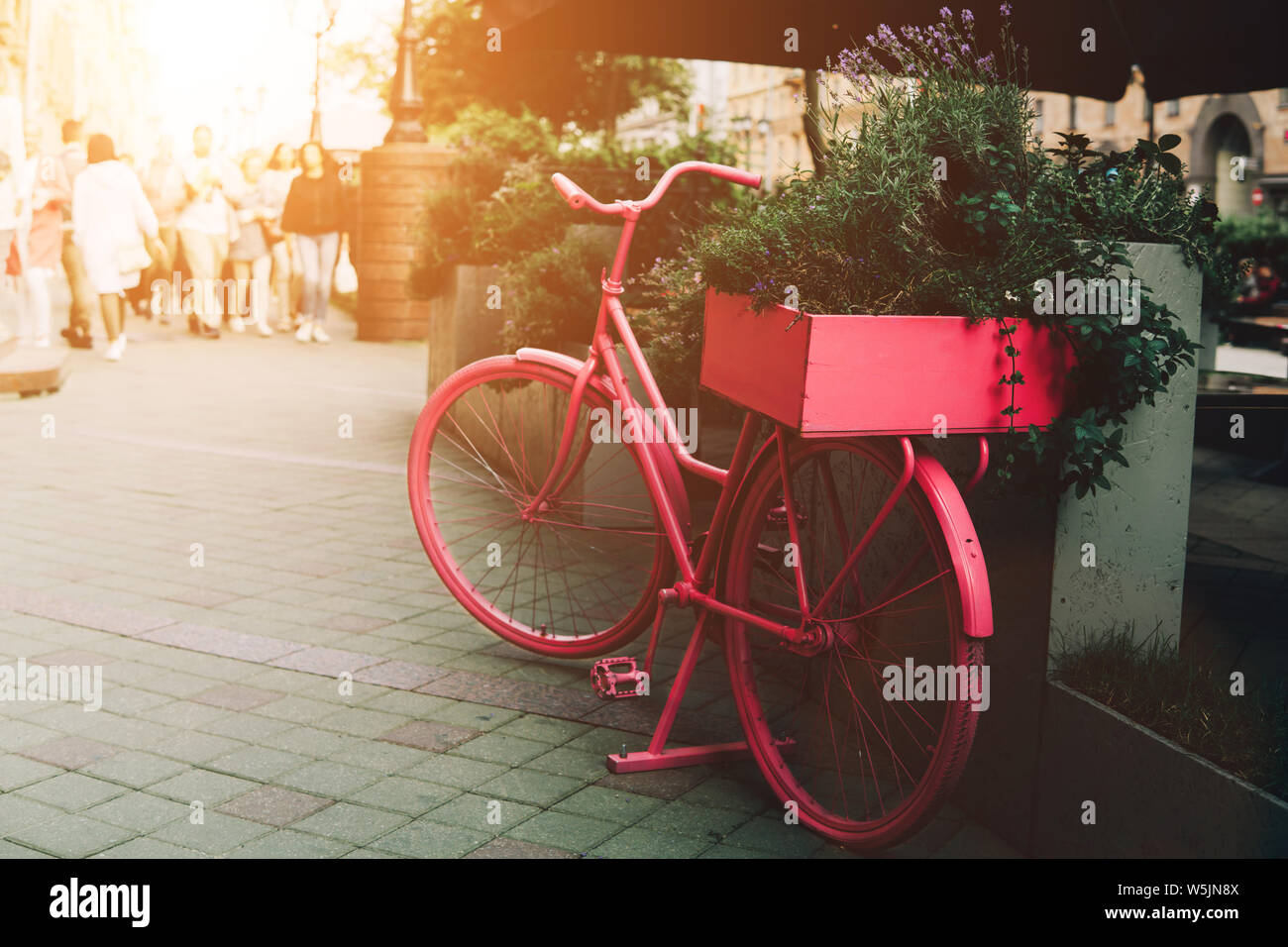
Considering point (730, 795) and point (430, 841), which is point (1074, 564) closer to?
point (730, 795)

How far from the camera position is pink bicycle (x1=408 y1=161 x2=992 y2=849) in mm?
3064

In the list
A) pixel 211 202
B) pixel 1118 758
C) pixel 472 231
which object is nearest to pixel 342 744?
pixel 1118 758

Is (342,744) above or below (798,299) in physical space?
below

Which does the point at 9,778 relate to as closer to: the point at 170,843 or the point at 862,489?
the point at 170,843

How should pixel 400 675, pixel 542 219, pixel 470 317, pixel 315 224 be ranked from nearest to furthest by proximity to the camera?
pixel 400 675 < pixel 542 219 < pixel 470 317 < pixel 315 224

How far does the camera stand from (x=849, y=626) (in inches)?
130

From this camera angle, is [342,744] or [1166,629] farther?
[342,744]

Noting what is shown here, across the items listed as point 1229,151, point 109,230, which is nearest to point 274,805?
point 109,230

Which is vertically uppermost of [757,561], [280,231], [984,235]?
[280,231]

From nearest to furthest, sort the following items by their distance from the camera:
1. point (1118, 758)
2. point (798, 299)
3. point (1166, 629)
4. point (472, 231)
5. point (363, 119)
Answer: point (1118, 758)
point (798, 299)
point (1166, 629)
point (472, 231)
point (363, 119)

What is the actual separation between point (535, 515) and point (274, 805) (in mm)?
1398

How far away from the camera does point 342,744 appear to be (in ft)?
12.8

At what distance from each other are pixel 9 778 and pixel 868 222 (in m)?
2.56

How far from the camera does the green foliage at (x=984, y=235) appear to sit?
2955 mm
